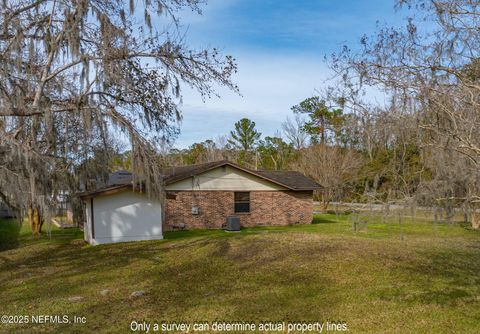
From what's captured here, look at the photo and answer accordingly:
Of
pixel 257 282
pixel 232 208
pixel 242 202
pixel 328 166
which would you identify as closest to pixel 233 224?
pixel 232 208

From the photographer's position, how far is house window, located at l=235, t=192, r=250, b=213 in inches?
912

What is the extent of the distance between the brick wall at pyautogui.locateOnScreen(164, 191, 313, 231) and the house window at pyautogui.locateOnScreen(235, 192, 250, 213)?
8.3 inches

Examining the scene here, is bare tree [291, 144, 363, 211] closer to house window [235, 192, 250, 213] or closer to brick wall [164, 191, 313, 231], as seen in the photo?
brick wall [164, 191, 313, 231]

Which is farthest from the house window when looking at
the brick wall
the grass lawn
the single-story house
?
the grass lawn

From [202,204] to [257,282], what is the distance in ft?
41.1

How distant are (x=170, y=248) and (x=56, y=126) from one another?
558 cm

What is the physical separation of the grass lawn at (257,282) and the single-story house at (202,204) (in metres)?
1.46

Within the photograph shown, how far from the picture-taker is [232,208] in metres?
A: 22.9

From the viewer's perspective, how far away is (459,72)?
597 centimetres

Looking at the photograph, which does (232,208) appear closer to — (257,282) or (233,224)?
(233,224)

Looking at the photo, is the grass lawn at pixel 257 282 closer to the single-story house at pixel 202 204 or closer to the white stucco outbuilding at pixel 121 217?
the white stucco outbuilding at pixel 121 217

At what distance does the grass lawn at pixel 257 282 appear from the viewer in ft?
24.6

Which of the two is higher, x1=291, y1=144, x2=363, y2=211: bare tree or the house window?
x1=291, y1=144, x2=363, y2=211: bare tree

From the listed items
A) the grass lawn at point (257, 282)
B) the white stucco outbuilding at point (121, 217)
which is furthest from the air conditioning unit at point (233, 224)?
the grass lawn at point (257, 282)
